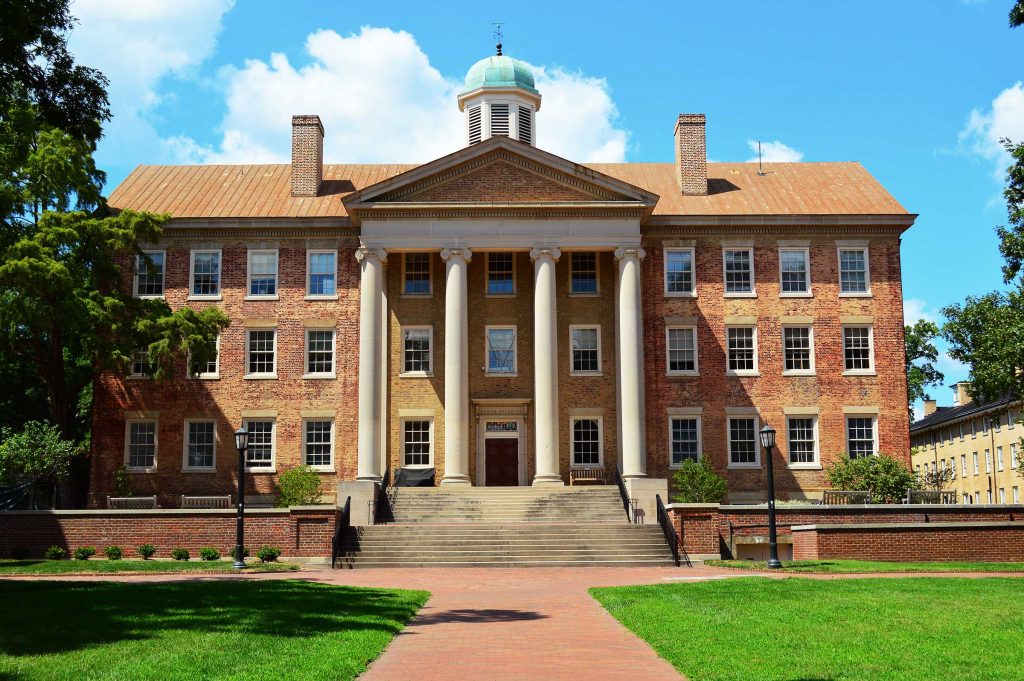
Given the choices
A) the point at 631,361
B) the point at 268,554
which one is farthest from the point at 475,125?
the point at 268,554

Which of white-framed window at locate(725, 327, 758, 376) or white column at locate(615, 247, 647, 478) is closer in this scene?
white column at locate(615, 247, 647, 478)

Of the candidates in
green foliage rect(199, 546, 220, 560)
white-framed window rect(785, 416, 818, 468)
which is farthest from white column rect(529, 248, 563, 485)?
green foliage rect(199, 546, 220, 560)

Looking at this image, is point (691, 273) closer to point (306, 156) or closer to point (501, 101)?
point (501, 101)

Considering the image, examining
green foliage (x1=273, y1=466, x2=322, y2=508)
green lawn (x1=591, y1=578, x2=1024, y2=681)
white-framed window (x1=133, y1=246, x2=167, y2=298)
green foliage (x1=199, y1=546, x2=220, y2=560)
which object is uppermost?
white-framed window (x1=133, y1=246, x2=167, y2=298)

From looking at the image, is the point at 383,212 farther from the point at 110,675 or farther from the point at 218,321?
the point at 110,675

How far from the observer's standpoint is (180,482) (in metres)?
40.0

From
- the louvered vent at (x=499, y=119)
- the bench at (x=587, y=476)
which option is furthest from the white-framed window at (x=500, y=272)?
the bench at (x=587, y=476)

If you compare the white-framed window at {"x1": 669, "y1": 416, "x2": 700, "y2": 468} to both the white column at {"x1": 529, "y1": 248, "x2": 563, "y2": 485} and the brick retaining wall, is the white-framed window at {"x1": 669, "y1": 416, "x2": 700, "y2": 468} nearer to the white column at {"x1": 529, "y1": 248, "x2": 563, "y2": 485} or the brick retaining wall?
the white column at {"x1": 529, "y1": 248, "x2": 563, "y2": 485}

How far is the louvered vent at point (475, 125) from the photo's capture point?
152ft

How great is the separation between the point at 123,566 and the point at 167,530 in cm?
319

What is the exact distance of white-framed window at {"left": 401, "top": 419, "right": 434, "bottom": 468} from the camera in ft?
133

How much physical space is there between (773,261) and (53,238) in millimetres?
25896

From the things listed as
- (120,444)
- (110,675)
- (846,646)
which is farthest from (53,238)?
(846,646)

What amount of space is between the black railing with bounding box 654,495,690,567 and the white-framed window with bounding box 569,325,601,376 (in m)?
9.27
